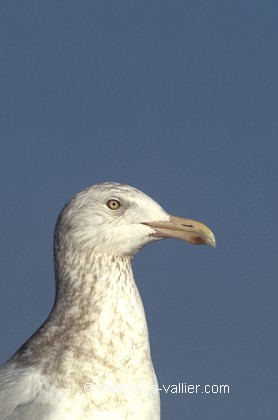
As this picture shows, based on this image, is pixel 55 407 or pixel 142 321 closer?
pixel 55 407

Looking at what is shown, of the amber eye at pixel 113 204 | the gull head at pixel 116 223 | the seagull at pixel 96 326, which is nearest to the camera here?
the seagull at pixel 96 326

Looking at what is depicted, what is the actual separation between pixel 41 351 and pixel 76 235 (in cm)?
117

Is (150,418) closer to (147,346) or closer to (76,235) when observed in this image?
(147,346)

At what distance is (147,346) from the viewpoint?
11648 mm

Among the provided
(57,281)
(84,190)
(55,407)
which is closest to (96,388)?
(55,407)

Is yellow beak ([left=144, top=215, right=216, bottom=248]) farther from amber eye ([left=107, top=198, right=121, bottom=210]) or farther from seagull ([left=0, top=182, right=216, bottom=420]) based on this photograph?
amber eye ([left=107, top=198, right=121, bottom=210])

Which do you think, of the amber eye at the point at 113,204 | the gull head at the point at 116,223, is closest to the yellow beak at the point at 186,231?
the gull head at the point at 116,223

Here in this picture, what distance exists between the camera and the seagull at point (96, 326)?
36.4 feet

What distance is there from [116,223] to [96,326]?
103 centimetres

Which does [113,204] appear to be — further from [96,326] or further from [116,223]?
[96,326]

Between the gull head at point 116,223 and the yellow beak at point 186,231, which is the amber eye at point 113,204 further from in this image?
the yellow beak at point 186,231

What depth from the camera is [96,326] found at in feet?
37.5

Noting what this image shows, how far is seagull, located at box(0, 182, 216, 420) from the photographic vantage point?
11.1 meters

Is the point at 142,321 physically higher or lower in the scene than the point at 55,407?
higher
